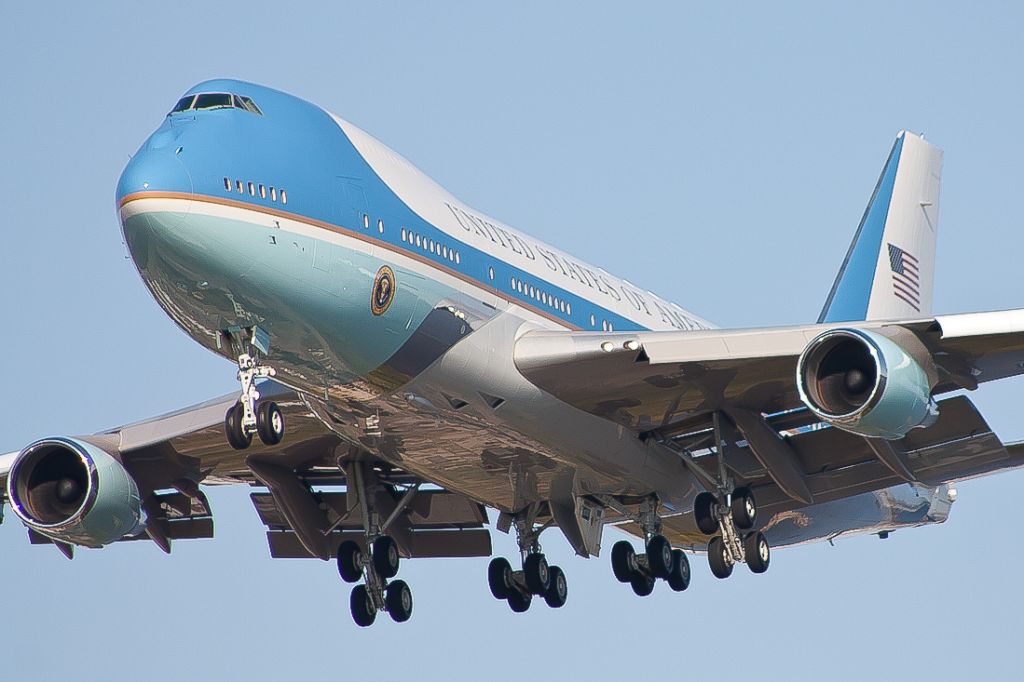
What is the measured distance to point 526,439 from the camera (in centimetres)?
2611

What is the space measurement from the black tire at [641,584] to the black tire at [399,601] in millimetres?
4140

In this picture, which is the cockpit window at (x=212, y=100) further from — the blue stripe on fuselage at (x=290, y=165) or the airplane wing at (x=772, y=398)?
the airplane wing at (x=772, y=398)

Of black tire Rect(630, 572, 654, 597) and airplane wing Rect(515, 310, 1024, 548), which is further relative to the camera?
black tire Rect(630, 572, 654, 597)

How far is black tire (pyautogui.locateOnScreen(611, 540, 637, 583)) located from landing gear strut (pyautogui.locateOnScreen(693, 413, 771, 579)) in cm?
255

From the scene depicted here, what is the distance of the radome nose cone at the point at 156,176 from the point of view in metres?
20.6

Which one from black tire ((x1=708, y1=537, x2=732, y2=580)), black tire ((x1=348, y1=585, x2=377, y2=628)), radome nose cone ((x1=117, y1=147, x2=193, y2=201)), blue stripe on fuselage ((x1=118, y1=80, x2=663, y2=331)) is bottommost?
black tire ((x1=348, y1=585, x2=377, y2=628))

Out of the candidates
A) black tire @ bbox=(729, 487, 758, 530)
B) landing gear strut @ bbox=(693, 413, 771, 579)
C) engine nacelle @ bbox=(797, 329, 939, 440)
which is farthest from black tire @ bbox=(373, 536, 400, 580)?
engine nacelle @ bbox=(797, 329, 939, 440)

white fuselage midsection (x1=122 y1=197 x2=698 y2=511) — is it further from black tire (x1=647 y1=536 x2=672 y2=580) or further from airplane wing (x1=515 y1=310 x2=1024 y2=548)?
black tire (x1=647 y1=536 x2=672 y2=580)

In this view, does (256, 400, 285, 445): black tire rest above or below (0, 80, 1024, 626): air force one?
below

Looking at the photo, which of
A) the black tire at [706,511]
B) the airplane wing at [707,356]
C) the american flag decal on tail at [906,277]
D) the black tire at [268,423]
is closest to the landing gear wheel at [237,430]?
the black tire at [268,423]

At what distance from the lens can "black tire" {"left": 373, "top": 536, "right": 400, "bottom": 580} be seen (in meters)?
30.2

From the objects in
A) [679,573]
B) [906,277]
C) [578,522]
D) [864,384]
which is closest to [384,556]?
[578,522]

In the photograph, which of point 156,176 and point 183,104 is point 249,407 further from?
point 183,104

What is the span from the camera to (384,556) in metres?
30.2
